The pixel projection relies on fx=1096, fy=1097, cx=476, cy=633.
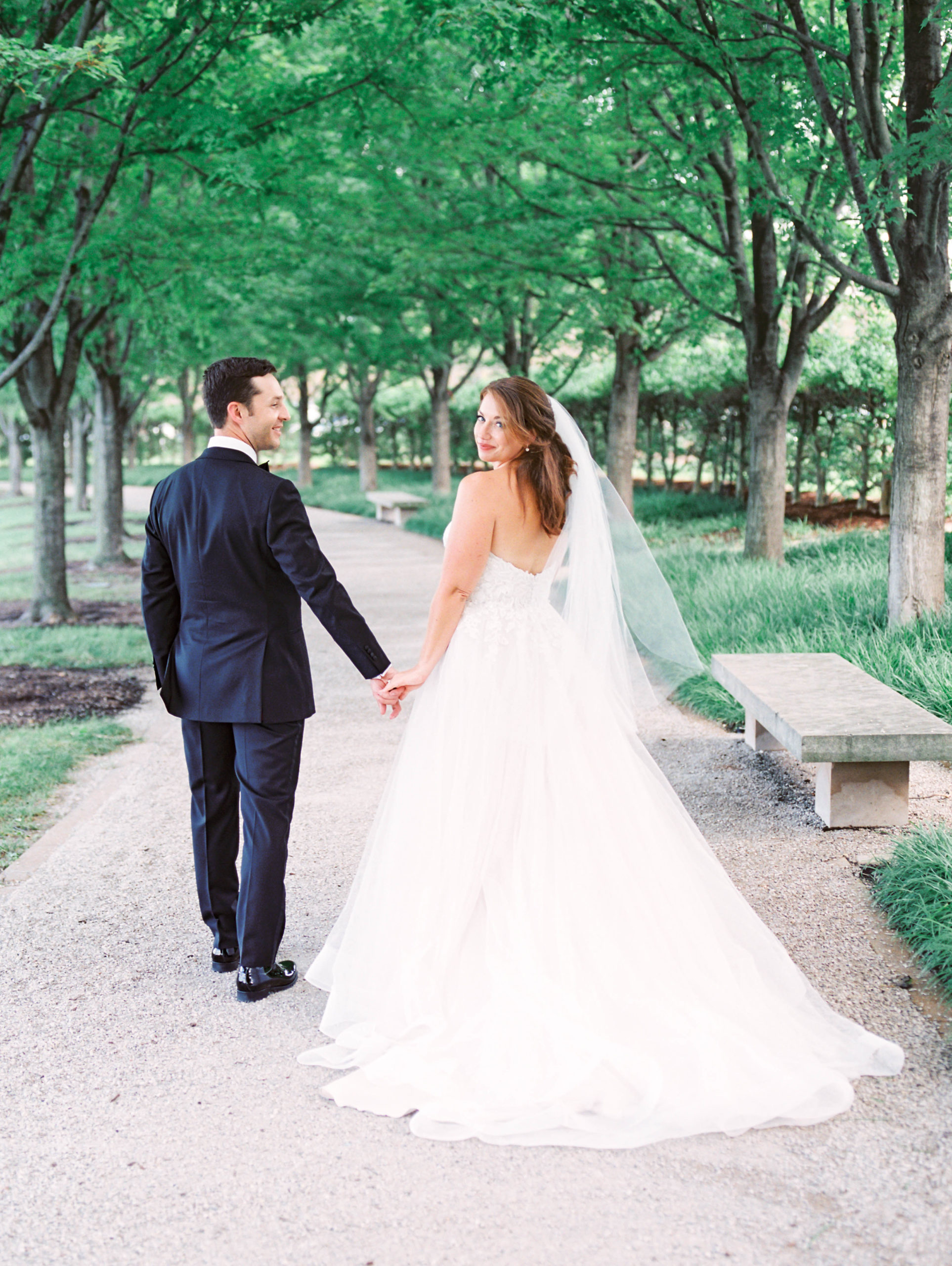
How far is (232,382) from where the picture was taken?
3.48m

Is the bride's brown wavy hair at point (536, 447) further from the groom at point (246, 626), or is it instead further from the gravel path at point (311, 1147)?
the gravel path at point (311, 1147)

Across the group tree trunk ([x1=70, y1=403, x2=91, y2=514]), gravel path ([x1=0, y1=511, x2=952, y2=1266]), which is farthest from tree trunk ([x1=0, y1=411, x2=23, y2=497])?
gravel path ([x1=0, y1=511, x2=952, y2=1266])

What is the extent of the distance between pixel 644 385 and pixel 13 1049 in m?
19.6

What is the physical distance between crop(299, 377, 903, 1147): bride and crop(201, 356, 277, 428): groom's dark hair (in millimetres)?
733

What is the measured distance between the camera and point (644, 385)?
70.0ft

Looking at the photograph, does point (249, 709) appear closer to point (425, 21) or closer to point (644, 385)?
point (425, 21)

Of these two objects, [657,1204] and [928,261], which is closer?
[657,1204]

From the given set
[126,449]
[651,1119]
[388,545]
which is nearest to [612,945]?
[651,1119]

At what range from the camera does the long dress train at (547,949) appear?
2.90 metres

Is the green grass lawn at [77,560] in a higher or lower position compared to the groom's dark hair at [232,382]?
lower

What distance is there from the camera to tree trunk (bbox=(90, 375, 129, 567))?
16656 mm

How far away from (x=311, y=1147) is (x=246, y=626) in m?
1.56

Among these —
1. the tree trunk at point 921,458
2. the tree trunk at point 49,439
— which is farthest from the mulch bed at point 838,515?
the tree trunk at point 49,439

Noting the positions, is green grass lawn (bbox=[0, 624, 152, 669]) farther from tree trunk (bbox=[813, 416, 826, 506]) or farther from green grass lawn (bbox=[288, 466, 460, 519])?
green grass lawn (bbox=[288, 466, 460, 519])
